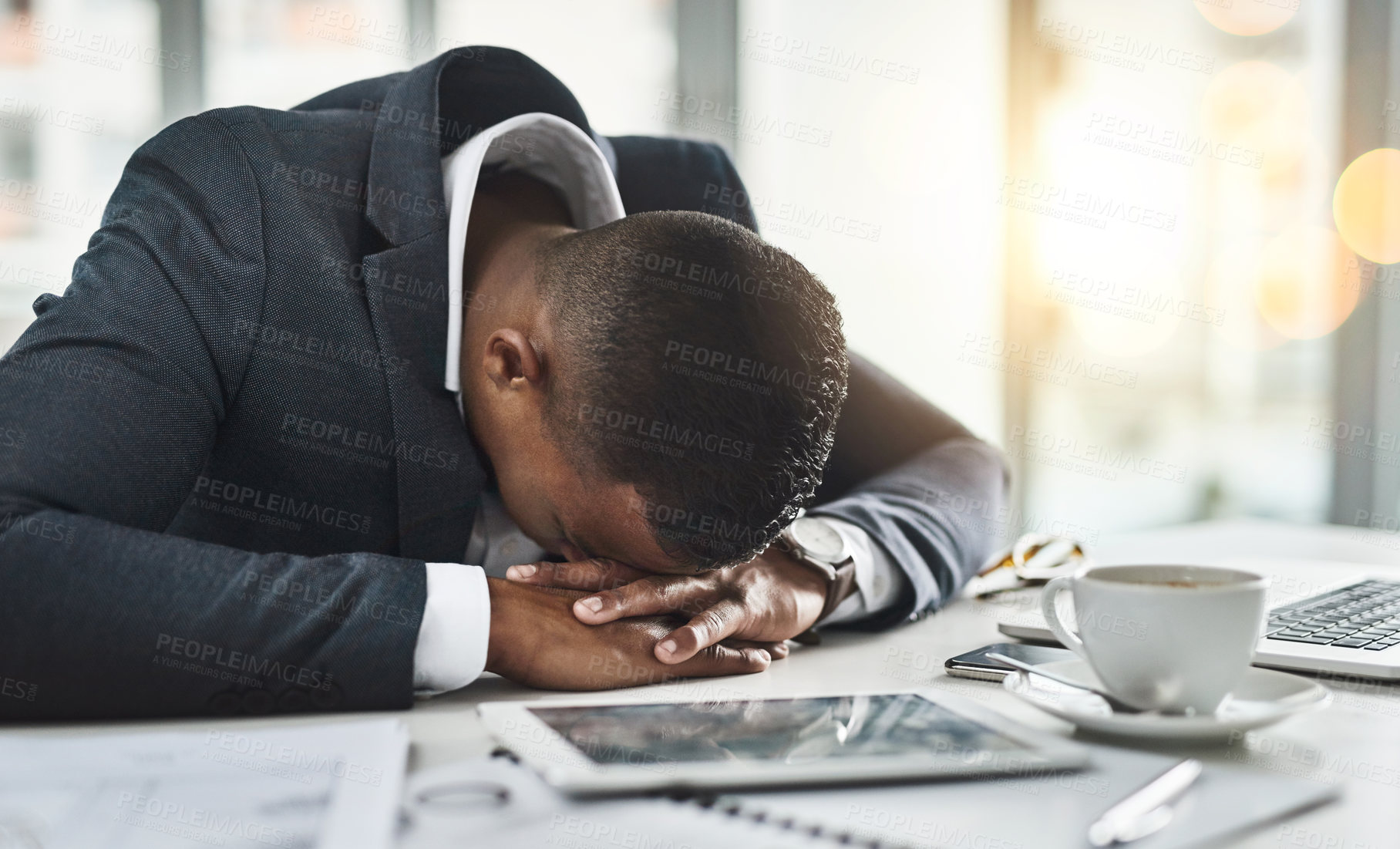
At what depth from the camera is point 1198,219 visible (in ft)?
13.7

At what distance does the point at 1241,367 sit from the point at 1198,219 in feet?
2.04

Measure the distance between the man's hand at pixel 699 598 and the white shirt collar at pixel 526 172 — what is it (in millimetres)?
267

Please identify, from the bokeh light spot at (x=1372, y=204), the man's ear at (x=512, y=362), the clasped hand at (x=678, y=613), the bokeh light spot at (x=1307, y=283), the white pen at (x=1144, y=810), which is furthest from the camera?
the bokeh light spot at (x=1307, y=283)

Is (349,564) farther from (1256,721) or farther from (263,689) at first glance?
(1256,721)

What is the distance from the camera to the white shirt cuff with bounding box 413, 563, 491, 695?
0.75 meters

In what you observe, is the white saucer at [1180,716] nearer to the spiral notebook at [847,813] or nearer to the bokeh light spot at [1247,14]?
the spiral notebook at [847,813]

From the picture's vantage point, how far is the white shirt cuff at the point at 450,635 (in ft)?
2.47

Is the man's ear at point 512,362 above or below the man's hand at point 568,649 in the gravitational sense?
above

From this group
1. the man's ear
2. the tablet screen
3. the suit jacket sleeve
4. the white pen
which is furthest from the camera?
the man's ear

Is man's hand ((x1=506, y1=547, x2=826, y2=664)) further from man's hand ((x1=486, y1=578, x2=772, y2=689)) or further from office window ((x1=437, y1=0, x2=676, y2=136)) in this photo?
office window ((x1=437, y1=0, x2=676, y2=136))

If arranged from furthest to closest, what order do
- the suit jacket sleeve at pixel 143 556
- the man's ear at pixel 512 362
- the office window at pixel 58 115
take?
the office window at pixel 58 115
the man's ear at pixel 512 362
the suit jacket sleeve at pixel 143 556

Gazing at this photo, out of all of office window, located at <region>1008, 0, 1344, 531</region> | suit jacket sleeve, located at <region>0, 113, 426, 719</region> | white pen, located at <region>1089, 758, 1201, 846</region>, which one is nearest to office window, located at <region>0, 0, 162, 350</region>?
suit jacket sleeve, located at <region>0, 113, 426, 719</region>

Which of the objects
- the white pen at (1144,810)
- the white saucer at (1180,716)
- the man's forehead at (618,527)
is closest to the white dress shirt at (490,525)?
the man's forehead at (618,527)

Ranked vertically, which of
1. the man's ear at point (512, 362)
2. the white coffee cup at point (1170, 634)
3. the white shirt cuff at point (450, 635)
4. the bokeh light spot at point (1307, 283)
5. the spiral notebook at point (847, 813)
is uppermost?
the man's ear at point (512, 362)
